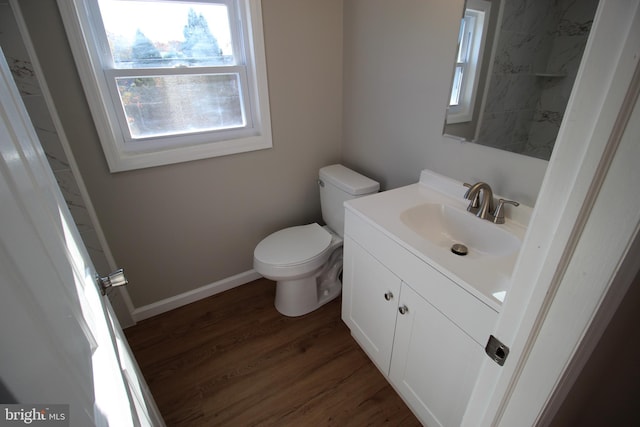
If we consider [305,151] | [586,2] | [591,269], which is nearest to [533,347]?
[591,269]

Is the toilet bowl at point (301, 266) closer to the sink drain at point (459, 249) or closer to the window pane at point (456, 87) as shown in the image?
the sink drain at point (459, 249)

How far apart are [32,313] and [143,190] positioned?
4.80 feet

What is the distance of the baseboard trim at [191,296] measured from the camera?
184 cm

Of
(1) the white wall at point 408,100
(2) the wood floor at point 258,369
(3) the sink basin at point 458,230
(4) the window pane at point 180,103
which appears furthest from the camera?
(4) the window pane at point 180,103

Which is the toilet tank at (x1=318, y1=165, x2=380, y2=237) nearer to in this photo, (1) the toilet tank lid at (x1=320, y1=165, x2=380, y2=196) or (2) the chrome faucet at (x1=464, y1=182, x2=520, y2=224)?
(1) the toilet tank lid at (x1=320, y1=165, x2=380, y2=196)

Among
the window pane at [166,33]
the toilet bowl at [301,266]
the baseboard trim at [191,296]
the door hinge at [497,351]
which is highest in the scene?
the window pane at [166,33]

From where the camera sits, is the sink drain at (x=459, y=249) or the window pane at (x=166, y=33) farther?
the window pane at (x=166, y=33)

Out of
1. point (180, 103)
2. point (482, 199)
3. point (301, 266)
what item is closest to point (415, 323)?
point (482, 199)

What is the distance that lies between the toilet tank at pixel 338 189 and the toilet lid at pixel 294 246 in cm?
11

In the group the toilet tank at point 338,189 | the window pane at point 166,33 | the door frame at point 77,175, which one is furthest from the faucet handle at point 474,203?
the door frame at point 77,175

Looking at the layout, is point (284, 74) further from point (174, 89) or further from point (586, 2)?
point (586, 2)

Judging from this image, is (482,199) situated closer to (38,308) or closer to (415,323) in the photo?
(415,323)

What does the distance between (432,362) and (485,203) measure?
2.07 ft

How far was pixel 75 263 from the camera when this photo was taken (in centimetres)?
53
